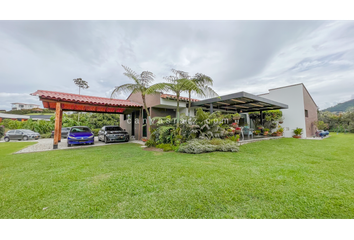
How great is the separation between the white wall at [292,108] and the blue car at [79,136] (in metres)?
16.6

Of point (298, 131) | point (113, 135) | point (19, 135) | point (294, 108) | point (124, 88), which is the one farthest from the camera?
point (19, 135)

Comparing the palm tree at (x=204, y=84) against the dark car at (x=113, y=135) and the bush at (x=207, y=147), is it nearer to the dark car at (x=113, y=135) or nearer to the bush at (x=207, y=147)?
the bush at (x=207, y=147)

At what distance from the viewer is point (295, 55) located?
22.4 ft

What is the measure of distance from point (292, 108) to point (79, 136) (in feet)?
58.5

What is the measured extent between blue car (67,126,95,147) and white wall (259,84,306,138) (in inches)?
655

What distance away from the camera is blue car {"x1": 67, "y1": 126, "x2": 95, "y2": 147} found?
9359 millimetres

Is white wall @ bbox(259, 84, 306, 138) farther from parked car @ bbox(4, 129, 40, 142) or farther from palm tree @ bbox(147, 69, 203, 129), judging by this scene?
parked car @ bbox(4, 129, 40, 142)

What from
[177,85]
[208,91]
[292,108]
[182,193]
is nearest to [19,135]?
[177,85]

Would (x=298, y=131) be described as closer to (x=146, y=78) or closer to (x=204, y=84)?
(x=204, y=84)

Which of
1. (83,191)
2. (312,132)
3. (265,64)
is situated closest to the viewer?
(83,191)

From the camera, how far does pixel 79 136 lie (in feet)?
31.9
